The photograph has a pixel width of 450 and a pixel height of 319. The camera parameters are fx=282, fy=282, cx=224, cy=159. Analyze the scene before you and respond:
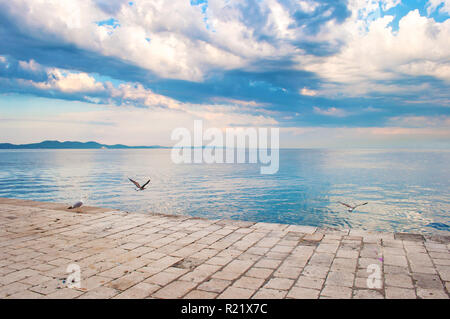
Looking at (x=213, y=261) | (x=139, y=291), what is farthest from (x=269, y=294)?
(x=139, y=291)

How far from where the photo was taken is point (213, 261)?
5.36 meters

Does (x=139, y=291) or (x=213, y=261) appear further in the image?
(x=213, y=261)

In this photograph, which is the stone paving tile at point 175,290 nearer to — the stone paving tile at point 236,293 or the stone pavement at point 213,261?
the stone pavement at point 213,261

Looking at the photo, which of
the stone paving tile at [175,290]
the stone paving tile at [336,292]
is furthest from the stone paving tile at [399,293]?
the stone paving tile at [175,290]

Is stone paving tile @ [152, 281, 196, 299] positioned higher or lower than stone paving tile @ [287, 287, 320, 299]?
lower

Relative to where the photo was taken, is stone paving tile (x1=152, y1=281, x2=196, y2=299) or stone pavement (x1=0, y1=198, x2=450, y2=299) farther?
stone pavement (x1=0, y1=198, x2=450, y2=299)

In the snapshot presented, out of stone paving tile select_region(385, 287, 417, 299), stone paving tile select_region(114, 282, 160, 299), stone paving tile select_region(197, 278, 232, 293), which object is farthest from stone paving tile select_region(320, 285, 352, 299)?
stone paving tile select_region(114, 282, 160, 299)

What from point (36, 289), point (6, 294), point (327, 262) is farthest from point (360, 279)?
point (6, 294)

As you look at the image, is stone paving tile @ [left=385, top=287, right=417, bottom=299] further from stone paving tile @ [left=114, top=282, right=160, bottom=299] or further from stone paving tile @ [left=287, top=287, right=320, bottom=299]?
stone paving tile @ [left=114, top=282, right=160, bottom=299]

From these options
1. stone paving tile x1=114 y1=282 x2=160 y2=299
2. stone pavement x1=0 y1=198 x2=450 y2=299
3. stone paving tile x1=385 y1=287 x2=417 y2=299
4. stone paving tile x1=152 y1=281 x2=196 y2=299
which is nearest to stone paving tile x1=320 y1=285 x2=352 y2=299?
stone pavement x1=0 y1=198 x2=450 y2=299

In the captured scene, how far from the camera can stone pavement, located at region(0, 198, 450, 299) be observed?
13.8 feet

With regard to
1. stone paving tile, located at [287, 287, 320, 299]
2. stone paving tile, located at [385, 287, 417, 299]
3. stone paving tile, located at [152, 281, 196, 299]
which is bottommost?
stone paving tile, located at [152, 281, 196, 299]

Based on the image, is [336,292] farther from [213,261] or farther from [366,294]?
[213,261]

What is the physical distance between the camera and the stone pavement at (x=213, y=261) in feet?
13.8
